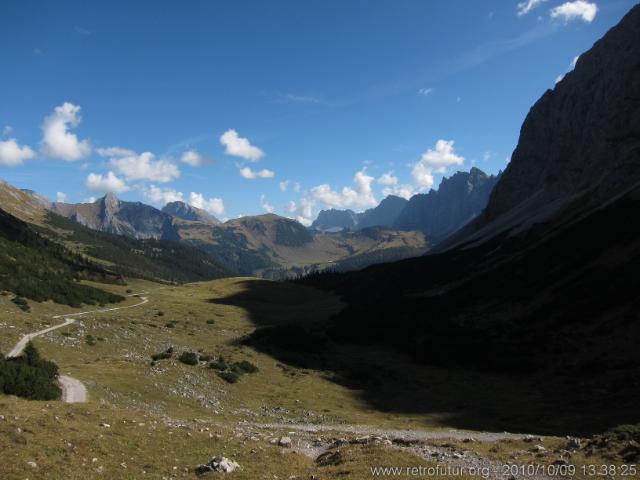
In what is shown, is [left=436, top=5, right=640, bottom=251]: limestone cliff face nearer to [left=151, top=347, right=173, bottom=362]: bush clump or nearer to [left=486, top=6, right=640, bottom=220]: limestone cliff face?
[left=486, top=6, right=640, bottom=220]: limestone cliff face

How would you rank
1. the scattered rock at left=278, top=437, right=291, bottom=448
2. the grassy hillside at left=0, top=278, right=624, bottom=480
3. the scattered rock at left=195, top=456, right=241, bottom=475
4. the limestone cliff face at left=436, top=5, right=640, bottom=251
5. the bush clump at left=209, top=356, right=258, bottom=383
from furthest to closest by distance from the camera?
the limestone cliff face at left=436, top=5, right=640, bottom=251 → the bush clump at left=209, top=356, right=258, bottom=383 → the scattered rock at left=278, top=437, right=291, bottom=448 → the grassy hillside at left=0, top=278, right=624, bottom=480 → the scattered rock at left=195, top=456, right=241, bottom=475

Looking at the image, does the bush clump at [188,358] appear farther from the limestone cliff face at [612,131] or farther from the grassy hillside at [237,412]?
the limestone cliff face at [612,131]

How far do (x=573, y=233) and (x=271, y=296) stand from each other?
8834 centimetres

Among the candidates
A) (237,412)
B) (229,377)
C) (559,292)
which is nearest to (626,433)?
(237,412)

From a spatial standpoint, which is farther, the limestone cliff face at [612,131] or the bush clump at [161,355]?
the limestone cliff face at [612,131]

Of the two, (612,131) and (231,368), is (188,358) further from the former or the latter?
(612,131)

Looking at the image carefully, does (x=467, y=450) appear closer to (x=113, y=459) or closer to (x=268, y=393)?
(x=113, y=459)

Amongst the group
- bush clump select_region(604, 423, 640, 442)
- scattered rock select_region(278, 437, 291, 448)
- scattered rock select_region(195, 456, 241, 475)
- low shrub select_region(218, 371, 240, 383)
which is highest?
bush clump select_region(604, 423, 640, 442)

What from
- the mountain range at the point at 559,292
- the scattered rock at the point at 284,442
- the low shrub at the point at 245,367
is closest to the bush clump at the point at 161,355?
the low shrub at the point at 245,367

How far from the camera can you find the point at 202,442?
71.8ft

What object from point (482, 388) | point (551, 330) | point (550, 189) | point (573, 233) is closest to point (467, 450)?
point (482, 388)

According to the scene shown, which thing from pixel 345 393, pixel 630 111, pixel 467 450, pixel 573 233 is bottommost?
pixel 345 393

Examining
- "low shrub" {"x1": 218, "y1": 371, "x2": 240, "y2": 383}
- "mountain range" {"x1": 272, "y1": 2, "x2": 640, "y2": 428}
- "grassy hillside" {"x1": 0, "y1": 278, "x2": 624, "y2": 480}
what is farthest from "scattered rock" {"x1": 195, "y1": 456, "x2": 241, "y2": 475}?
"mountain range" {"x1": 272, "y1": 2, "x2": 640, "y2": 428}

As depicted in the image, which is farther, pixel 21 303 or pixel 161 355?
pixel 21 303
